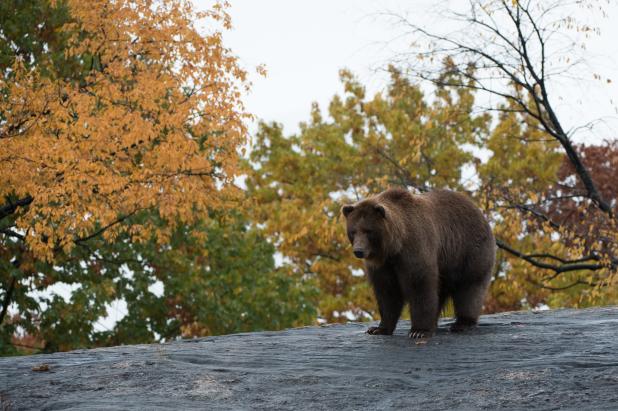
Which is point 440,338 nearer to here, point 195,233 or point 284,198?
point 195,233

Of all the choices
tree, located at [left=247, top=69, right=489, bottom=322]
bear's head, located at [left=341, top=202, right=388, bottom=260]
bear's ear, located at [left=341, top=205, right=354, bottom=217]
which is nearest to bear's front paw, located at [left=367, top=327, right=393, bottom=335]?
bear's head, located at [left=341, top=202, right=388, bottom=260]

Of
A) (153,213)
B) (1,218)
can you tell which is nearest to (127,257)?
(153,213)

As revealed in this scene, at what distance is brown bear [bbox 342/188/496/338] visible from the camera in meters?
8.05

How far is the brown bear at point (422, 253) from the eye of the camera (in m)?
8.05

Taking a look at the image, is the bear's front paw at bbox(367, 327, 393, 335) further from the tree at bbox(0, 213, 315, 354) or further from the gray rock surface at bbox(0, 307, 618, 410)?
the tree at bbox(0, 213, 315, 354)

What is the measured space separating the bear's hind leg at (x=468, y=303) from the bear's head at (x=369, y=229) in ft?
4.64

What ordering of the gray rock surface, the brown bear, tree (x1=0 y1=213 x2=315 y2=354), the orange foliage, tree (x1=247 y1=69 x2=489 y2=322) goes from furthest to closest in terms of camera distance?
tree (x1=247 y1=69 x2=489 y2=322) < tree (x1=0 y1=213 x2=315 y2=354) < the orange foliage < the brown bear < the gray rock surface

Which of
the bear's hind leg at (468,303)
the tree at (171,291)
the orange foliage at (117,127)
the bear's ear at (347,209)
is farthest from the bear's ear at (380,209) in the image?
the tree at (171,291)

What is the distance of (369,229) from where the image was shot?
26.2 feet

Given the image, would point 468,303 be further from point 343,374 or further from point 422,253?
point 343,374

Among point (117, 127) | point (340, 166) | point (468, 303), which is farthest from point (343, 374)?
point (340, 166)

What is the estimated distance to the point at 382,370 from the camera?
6578 mm

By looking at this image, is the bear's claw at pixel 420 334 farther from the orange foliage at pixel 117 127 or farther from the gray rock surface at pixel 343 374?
the orange foliage at pixel 117 127

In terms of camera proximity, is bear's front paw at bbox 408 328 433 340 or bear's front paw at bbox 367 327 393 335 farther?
bear's front paw at bbox 367 327 393 335
